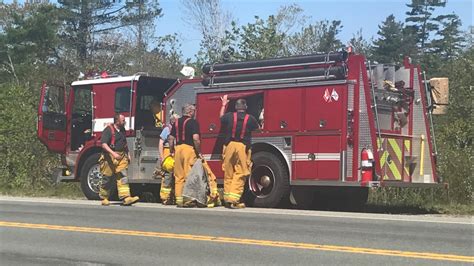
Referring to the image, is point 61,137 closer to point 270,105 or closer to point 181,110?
point 181,110

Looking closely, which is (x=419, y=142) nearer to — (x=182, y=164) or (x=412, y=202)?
(x=412, y=202)

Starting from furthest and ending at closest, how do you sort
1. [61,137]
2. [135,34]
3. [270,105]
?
[135,34]
[61,137]
[270,105]

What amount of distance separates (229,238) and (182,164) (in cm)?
384

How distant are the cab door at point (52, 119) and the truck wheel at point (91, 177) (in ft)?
3.87

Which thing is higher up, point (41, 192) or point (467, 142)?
point (467, 142)

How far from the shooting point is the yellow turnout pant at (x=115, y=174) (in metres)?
11.9

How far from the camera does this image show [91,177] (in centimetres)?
1352

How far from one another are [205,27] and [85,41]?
13772 millimetres

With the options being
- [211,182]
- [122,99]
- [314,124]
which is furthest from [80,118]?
[314,124]

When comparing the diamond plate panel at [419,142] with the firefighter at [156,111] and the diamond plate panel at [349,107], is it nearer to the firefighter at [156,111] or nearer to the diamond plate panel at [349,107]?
the diamond plate panel at [349,107]

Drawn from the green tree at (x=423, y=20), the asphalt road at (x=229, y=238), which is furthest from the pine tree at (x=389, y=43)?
the asphalt road at (x=229, y=238)

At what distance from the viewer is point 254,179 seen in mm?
11727

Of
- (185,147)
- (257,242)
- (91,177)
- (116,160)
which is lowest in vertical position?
(257,242)

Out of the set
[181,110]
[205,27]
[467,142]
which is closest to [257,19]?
[205,27]
